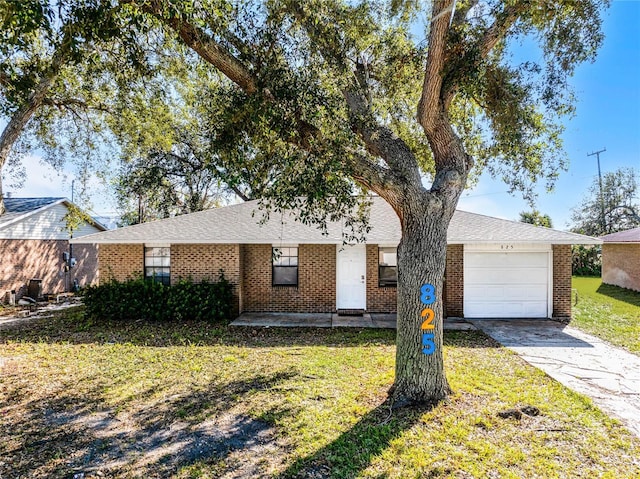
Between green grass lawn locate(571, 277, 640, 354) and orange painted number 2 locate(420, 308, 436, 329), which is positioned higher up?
orange painted number 2 locate(420, 308, 436, 329)

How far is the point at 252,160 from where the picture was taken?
17.9ft

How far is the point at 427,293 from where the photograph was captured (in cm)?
505

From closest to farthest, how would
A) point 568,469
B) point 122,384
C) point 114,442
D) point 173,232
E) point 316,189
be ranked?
point 568,469 → point 114,442 → point 316,189 → point 122,384 → point 173,232

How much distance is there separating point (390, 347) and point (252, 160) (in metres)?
5.09

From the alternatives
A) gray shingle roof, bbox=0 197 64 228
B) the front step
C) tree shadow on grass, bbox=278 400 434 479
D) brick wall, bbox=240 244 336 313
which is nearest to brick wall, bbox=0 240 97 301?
gray shingle roof, bbox=0 197 64 228

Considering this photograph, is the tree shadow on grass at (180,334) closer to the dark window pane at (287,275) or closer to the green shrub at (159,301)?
the green shrub at (159,301)

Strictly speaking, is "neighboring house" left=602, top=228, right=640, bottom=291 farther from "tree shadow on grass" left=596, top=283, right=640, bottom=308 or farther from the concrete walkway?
the concrete walkway

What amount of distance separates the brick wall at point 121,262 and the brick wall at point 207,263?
3.73 ft

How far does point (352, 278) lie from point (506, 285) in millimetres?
4696

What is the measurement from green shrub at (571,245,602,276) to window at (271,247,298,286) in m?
24.6

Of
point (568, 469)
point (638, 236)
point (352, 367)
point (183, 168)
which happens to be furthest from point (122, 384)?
point (638, 236)

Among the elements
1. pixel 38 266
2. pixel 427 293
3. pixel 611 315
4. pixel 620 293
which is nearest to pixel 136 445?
pixel 427 293

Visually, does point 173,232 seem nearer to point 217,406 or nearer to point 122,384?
point 122,384

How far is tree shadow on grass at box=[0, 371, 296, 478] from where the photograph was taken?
372cm
